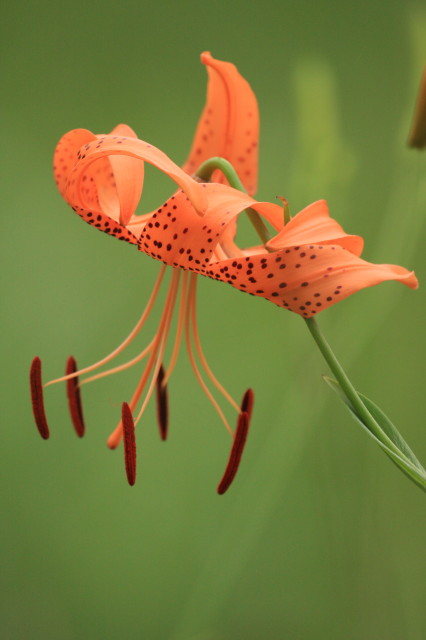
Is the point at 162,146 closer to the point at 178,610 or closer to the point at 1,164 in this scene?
the point at 1,164

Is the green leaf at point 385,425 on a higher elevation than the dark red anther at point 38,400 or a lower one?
higher

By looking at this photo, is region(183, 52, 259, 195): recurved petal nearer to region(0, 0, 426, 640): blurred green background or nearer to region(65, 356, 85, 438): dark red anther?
region(65, 356, 85, 438): dark red anther

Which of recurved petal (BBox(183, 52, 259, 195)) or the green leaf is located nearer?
the green leaf

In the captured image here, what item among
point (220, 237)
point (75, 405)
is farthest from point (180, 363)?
point (220, 237)

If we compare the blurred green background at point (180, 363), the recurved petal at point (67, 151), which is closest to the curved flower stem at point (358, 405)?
the recurved petal at point (67, 151)

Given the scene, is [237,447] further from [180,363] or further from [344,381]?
[180,363]

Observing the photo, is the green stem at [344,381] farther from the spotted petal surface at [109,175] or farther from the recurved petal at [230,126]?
the recurved petal at [230,126]

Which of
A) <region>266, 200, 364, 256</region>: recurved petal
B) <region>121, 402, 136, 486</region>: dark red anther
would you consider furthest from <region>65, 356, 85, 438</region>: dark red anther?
<region>266, 200, 364, 256</region>: recurved petal
